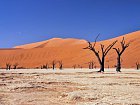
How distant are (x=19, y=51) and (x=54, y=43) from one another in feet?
128

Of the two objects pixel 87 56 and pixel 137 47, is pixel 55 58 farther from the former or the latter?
pixel 137 47

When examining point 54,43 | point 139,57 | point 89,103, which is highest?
point 54,43

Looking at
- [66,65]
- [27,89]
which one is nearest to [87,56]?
[66,65]

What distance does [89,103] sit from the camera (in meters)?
12.6

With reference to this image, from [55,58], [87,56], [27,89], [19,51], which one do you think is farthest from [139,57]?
[27,89]

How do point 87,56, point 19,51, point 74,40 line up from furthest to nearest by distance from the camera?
1. point 74,40
2. point 19,51
3. point 87,56

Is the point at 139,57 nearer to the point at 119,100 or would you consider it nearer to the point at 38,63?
the point at 38,63

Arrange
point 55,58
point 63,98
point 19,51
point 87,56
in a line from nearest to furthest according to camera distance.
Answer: point 63,98 < point 87,56 < point 55,58 < point 19,51

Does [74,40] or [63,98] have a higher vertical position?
[74,40]

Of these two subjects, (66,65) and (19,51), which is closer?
(66,65)

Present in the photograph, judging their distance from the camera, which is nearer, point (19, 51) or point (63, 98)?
point (63, 98)

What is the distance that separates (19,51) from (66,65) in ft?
135

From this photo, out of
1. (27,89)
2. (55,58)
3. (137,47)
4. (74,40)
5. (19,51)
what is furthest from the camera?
(74,40)

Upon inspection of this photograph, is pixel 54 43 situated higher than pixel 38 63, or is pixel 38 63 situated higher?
pixel 54 43
